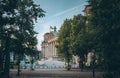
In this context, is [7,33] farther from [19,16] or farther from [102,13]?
[102,13]

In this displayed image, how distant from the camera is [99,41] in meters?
36.0

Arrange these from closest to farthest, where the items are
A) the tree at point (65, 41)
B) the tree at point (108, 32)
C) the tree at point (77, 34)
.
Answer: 1. the tree at point (108, 32)
2. the tree at point (77, 34)
3. the tree at point (65, 41)

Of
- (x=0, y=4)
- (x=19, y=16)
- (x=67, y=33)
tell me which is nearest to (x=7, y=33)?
(x=19, y=16)

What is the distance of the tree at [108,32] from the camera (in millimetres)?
34938

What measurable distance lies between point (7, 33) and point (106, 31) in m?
13.5

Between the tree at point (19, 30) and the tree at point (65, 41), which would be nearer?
the tree at point (19, 30)

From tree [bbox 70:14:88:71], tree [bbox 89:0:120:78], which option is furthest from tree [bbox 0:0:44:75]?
tree [bbox 70:14:88:71]

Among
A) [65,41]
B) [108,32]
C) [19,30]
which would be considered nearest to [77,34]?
[65,41]

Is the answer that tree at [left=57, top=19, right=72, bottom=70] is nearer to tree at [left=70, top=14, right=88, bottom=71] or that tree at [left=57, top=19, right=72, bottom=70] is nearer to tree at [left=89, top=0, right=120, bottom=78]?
tree at [left=70, top=14, right=88, bottom=71]

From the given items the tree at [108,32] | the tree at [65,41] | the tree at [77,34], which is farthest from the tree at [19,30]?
the tree at [65,41]

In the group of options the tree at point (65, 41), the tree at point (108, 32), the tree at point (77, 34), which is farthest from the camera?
the tree at point (65, 41)

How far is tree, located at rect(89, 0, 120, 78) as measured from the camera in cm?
3494

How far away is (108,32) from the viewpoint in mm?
35219

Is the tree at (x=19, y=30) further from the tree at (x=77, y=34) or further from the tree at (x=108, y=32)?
the tree at (x=77, y=34)
